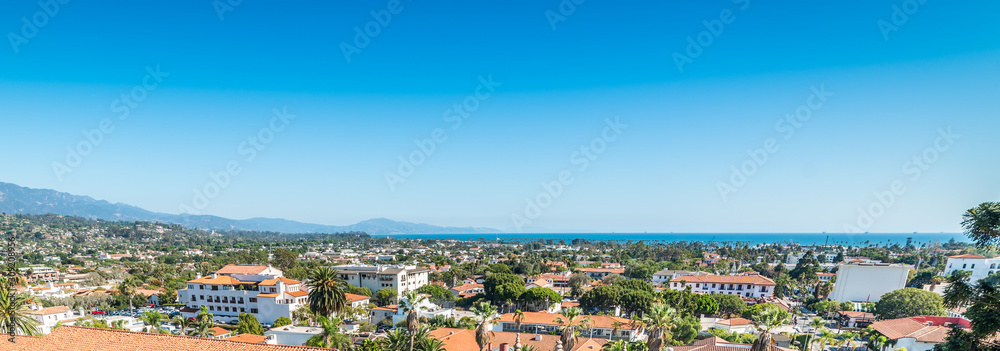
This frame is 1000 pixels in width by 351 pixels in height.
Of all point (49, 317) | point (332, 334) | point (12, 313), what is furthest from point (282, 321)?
point (12, 313)

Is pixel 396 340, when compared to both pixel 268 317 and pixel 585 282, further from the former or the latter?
pixel 585 282

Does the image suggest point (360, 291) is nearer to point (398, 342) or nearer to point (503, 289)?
point (503, 289)

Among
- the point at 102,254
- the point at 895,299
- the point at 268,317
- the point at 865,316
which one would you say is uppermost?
the point at 895,299

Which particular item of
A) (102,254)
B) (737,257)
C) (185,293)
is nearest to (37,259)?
(102,254)

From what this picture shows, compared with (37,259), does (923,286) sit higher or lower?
higher

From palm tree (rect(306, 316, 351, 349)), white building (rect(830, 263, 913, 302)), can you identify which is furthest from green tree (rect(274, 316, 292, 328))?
white building (rect(830, 263, 913, 302))

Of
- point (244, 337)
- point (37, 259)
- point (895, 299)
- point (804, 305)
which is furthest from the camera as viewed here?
point (37, 259)

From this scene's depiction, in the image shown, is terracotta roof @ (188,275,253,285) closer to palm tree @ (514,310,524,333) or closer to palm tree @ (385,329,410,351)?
palm tree @ (514,310,524,333)

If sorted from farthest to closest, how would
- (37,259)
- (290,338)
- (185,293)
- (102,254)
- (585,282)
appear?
(102,254), (37,259), (585,282), (185,293), (290,338)
